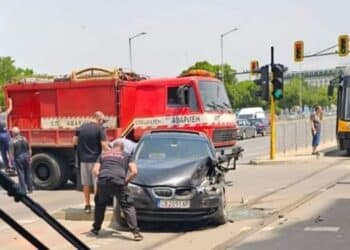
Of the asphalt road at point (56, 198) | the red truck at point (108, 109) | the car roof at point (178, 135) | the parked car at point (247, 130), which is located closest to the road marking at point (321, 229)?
the car roof at point (178, 135)

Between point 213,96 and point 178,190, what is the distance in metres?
8.29

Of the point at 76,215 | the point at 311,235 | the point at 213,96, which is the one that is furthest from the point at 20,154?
the point at 311,235

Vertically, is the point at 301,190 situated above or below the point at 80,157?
below

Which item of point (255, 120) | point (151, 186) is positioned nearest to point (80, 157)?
point (151, 186)

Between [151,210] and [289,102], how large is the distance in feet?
424

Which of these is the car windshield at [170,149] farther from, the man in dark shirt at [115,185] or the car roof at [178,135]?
the man in dark shirt at [115,185]

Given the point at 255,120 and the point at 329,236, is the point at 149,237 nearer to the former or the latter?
the point at 329,236

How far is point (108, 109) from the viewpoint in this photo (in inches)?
693

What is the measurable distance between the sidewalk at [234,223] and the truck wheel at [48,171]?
4.25 m

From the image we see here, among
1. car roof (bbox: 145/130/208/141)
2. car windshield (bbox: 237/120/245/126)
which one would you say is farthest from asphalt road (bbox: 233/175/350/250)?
car windshield (bbox: 237/120/245/126)

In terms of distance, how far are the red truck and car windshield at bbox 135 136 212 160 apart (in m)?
5.11

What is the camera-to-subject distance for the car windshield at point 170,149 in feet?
39.3

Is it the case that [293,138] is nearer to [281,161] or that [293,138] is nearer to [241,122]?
[281,161]

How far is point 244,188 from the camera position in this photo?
55.8 feet
